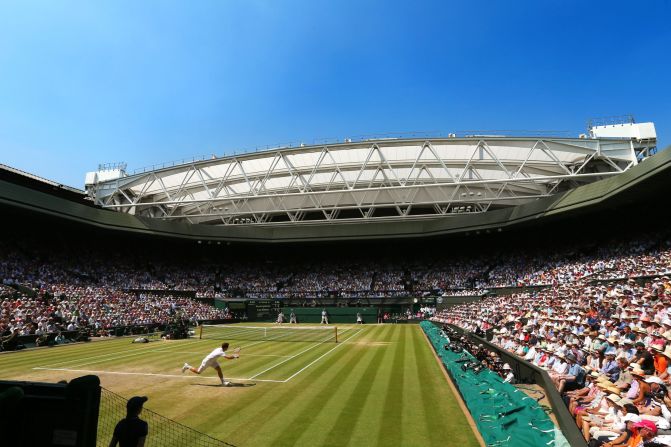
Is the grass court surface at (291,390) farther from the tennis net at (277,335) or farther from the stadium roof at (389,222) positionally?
the stadium roof at (389,222)

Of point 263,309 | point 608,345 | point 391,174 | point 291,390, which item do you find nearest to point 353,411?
point 291,390

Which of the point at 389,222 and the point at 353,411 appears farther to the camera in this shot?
the point at 389,222

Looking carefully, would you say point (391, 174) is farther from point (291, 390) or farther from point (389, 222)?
point (291, 390)

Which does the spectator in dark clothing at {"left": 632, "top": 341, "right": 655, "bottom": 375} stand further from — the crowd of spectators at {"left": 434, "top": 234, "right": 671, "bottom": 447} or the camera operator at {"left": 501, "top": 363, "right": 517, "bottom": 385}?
the camera operator at {"left": 501, "top": 363, "right": 517, "bottom": 385}

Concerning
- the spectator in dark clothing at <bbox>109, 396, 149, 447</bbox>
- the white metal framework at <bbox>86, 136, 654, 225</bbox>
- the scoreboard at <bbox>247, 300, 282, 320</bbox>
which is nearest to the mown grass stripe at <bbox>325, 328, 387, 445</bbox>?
the spectator in dark clothing at <bbox>109, 396, 149, 447</bbox>

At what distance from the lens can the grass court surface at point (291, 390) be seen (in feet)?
29.2

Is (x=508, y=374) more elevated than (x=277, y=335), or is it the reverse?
(x=508, y=374)

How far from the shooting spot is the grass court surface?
29.2ft

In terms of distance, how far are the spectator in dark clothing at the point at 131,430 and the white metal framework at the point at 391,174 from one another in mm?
28190

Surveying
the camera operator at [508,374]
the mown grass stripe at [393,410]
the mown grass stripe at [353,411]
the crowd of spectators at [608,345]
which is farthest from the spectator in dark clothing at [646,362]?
the mown grass stripe at [353,411]

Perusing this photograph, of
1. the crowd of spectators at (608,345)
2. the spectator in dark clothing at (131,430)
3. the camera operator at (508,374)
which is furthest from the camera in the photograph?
the camera operator at (508,374)

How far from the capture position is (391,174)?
44031 mm

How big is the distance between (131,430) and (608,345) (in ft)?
42.7

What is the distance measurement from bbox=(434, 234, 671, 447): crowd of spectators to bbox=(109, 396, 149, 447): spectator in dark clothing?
717 cm
